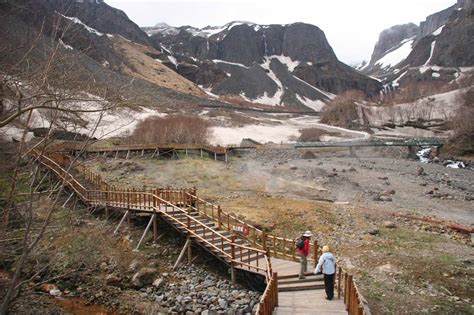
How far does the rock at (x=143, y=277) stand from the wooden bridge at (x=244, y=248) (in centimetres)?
150

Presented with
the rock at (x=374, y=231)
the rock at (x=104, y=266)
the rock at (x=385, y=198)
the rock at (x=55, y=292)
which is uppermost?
the rock at (x=385, y=198)

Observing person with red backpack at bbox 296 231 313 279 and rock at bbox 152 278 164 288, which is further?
rock at bbox 152 278 164 288

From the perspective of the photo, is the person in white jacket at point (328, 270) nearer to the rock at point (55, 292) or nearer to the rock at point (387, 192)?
the rock at point (55, 292)

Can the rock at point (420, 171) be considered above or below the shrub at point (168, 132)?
below

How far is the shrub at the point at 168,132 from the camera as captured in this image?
46875 mm

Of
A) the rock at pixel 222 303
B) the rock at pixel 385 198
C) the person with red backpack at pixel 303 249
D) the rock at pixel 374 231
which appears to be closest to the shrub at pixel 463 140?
the rock at pixel 385 198

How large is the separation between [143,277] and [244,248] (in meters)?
4.29

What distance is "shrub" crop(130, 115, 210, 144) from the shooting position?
1845 inches

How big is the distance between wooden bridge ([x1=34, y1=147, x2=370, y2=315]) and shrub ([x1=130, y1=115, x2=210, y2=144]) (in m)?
20.4

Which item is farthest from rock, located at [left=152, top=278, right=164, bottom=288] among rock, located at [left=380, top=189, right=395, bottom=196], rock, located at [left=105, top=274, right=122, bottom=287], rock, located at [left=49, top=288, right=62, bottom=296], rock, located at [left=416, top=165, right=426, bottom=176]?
rock, located at [left=416, top=165, right=426, bottom=176]

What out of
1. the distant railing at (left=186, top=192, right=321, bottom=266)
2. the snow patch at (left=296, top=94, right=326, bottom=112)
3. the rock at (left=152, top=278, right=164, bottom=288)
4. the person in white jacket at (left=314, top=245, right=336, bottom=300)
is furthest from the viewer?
the snow patch at (left=296, top=94, right=326, bottom=112)

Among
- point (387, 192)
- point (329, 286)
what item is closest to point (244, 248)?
point (329, 286)

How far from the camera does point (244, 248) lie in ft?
46.9

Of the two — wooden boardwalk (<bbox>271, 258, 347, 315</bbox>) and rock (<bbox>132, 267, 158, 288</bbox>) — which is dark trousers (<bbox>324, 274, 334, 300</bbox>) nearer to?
wooden boardwalk (<bbox>271, 258, 347, 315</bbox>)
